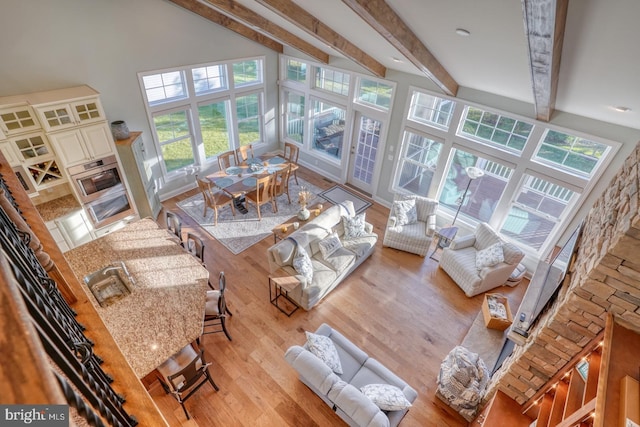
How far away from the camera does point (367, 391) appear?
3.38 metres

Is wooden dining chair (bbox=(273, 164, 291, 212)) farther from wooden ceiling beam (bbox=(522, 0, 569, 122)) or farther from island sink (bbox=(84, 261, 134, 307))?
wooden ceiling beam (bbox=(522, 0, 569, 122))

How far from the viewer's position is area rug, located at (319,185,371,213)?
735 cm

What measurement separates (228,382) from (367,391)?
1778 millimetres

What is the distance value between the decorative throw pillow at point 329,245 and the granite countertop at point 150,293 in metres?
1.99

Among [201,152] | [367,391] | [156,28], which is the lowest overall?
[367,391]

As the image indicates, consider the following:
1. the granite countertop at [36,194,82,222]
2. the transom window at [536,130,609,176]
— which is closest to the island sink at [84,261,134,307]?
the granite countertop at [36,194,82,222]

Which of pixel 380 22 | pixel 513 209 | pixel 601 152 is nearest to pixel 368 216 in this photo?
pixel 513 209

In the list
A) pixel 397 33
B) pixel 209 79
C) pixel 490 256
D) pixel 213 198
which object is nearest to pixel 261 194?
pixel 213 198

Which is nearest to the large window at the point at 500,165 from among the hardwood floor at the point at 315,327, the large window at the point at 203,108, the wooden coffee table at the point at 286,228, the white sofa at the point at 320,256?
the hardwood floor at the point at 315,327

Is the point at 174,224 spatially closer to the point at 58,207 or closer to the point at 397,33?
the point at 58,207

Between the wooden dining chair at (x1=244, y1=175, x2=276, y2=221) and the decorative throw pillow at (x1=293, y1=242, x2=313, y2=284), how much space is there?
6.60 feet

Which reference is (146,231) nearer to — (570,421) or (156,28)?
(156,28)

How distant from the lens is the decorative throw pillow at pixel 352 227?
5.68 metres

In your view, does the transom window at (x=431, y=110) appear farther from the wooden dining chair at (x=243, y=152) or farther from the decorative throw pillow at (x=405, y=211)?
the wooden dining chair at (x=243, y=152)
